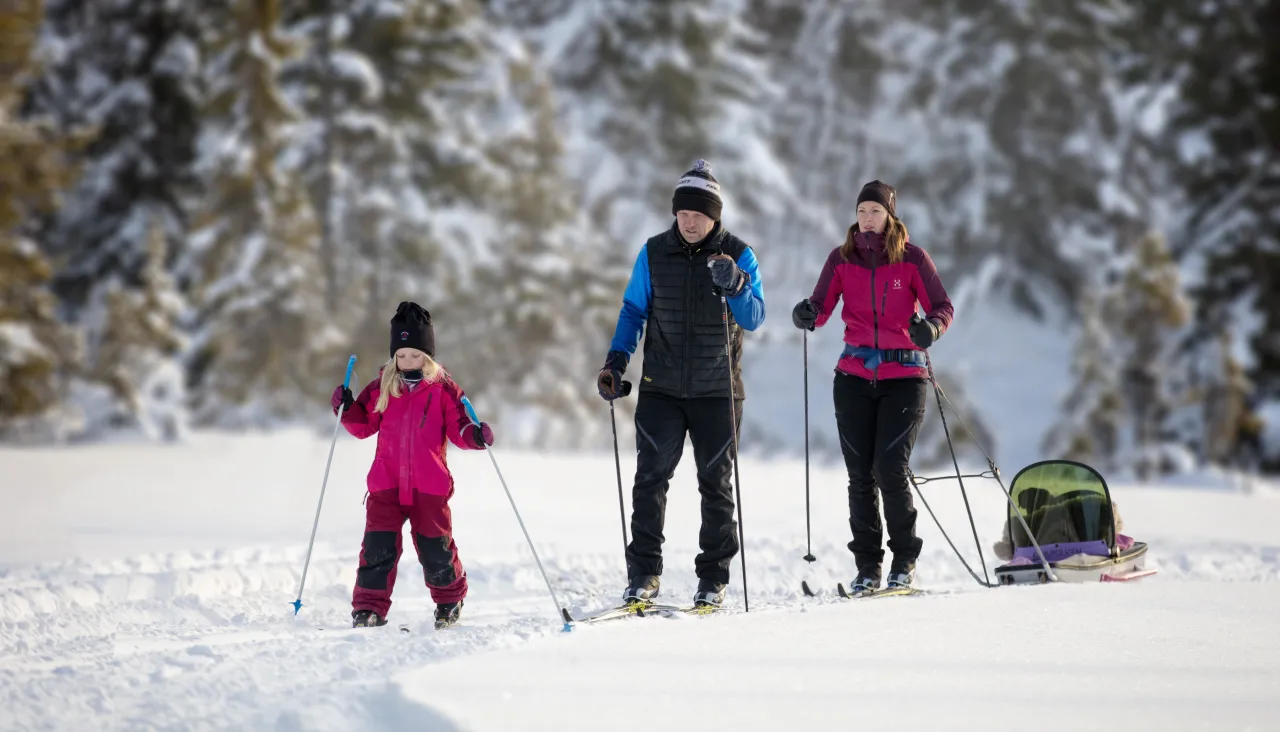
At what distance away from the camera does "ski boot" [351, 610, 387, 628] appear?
19.5 ft

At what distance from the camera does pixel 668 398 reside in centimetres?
625

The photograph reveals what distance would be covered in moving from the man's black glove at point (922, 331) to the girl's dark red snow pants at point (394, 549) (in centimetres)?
235

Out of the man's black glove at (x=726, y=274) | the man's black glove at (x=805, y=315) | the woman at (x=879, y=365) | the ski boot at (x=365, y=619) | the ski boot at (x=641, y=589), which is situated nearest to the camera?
the man's black glove at (x=726, y=274)

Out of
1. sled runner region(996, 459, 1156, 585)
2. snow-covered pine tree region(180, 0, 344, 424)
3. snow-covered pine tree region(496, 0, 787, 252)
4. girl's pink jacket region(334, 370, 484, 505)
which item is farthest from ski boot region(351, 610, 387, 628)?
snow-covered pine tree region(496, 0, 787, 252)

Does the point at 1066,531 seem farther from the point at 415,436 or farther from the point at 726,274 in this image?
the point at 415,436

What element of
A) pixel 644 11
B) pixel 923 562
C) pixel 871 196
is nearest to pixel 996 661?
pixel 871 196

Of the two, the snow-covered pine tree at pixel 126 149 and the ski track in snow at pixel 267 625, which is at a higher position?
the snow-covered pine tree at pixel 126 149

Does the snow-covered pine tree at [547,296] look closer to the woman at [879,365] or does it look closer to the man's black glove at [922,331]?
the woman at [879,365]

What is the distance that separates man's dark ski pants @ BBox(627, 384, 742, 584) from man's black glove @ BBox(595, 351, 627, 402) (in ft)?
0.60

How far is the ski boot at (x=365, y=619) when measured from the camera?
5.95 meters

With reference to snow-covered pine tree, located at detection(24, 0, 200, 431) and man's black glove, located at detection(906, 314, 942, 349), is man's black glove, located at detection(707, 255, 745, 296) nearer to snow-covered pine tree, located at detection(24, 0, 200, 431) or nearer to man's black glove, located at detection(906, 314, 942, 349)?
man's black glove, located at detection(906, 314, 942, 349)

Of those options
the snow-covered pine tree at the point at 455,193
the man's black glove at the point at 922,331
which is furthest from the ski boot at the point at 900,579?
the snow-covered pine tree at the point at 455,193

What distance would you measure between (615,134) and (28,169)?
497 inches

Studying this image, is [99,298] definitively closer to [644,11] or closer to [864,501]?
[644,11]
